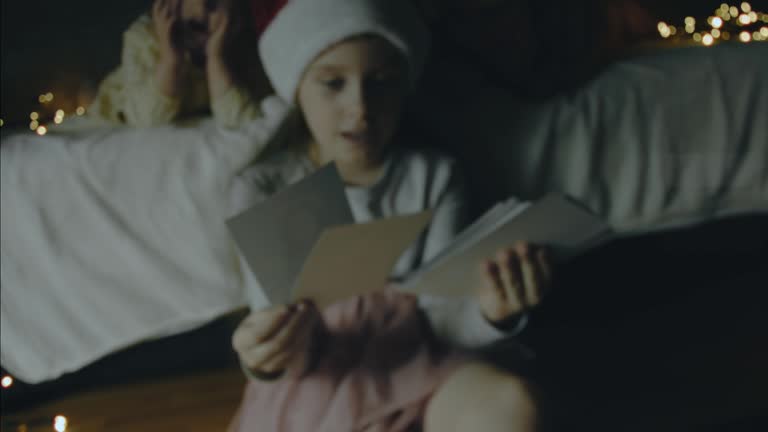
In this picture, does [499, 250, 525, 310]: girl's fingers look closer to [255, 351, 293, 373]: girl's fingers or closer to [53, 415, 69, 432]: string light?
[255, 351, 293, 373]: girl's fingers

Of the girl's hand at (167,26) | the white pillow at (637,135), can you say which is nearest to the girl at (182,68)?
the girl's hand at (167,26)

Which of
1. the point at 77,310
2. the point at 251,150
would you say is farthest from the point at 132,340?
the point at 251,150

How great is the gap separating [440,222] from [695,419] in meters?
0.37

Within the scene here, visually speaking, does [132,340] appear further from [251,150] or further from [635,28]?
[635,28]

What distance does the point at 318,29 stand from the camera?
0.63 metres

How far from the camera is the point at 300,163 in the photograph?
0.70m

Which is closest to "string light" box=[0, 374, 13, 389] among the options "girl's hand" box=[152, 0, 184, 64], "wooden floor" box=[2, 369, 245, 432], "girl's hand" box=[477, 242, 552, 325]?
"wooden floor" box=[2, 369, 245, 432]

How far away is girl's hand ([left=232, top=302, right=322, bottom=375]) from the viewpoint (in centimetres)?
60

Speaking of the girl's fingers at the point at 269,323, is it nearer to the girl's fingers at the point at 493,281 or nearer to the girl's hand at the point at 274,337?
the girl's hand at the point at 274,337

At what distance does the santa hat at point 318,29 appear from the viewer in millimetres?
631

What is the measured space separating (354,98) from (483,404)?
29cm

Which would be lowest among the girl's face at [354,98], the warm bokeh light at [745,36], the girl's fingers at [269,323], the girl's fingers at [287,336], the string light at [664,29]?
the girl's fingers at [287,336]

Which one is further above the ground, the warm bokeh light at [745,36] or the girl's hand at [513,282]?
the warm bokeh light at [745,36]

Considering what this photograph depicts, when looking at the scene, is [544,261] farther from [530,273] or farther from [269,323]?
[269,323]
